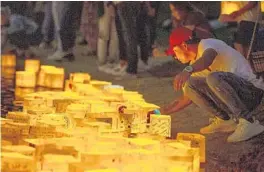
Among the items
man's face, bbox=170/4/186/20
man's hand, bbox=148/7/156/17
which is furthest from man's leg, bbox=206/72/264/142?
man's hand, bbox=148/7/156/17

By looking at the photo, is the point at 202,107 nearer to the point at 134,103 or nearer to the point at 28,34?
the point at 134,103

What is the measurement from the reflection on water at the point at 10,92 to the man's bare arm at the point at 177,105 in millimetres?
914

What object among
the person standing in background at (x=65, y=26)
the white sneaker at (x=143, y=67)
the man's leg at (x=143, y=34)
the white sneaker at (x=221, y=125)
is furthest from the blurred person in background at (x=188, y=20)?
the person standing in background at (x=65, y=26)

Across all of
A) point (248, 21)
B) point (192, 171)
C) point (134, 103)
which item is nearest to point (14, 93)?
point (134, 103)

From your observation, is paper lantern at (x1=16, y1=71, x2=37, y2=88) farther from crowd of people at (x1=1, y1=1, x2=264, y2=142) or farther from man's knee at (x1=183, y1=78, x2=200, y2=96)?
man's knee at (x1=183, y1=78, x2=200, y2=96)

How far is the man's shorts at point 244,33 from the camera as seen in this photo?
13.7 ft

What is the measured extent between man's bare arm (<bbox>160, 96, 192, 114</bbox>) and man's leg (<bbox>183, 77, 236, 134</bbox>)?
13cm

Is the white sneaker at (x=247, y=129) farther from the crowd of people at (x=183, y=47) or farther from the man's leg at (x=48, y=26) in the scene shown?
the man's leg at (x=48, y=26)

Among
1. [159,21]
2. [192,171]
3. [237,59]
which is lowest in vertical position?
[192,171]

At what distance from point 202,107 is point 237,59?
38cm

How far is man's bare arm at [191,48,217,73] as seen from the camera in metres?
3.89

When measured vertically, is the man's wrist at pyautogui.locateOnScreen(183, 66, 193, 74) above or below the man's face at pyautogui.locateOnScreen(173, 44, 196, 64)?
below

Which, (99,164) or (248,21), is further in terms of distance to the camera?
(248,21)

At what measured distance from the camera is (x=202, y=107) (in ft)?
13.9
